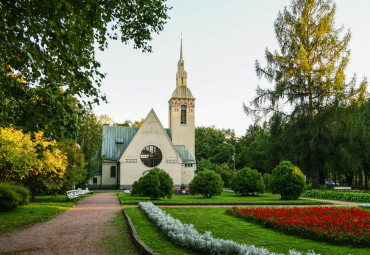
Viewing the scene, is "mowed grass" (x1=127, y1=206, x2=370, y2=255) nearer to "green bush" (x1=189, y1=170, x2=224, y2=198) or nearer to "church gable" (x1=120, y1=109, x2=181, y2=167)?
"green bush" (x1=189, y1=170, x2=224, y2=198)

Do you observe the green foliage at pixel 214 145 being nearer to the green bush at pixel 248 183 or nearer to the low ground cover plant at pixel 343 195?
the green bush at pixel 248 183

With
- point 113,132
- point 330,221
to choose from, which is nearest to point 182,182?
point 113,132

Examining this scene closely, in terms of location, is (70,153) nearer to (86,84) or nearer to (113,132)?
(86,84)

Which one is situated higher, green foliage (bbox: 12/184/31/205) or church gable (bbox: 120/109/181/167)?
church gable (bbox: 120/109/181/167)

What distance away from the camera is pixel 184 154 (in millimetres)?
50250

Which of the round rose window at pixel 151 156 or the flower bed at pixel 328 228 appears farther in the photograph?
the round rose window at pixel 151 156

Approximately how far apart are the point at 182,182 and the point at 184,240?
137 ft

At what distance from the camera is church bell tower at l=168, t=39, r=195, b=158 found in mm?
51844

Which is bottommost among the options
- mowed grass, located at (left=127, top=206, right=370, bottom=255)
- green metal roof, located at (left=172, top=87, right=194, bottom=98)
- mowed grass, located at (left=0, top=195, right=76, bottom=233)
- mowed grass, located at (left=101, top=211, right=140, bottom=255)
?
mowed grass, located at (left=0, top=195, right=76, bottom=233)

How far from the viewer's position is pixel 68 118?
9719 millimetres

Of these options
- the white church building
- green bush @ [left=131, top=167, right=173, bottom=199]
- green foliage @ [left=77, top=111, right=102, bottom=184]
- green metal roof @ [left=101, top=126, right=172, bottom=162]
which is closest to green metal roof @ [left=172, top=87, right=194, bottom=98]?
the white church building

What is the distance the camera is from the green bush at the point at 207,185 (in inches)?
1035

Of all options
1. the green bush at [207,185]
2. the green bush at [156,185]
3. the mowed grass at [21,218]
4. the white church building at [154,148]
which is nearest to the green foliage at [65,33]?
the mowed grass at [21,218]

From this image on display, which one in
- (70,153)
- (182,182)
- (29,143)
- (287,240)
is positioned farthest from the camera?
(182,182)
